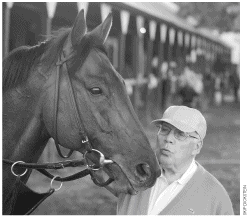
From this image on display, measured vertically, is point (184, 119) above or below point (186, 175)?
above

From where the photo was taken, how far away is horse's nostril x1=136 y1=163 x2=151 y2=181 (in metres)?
Answer: 2.42

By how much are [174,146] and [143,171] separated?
32 cm

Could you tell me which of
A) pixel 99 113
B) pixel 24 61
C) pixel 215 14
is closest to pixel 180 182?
pixel 99 113

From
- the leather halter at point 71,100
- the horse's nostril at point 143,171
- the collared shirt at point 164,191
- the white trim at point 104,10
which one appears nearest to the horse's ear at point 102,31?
the leather halter at point 71,100

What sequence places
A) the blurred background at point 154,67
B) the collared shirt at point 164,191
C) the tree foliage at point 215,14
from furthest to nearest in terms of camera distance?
the tree foliage at point 215,14 → the blurred background at point 154,67 → the collared shirt at point 164,191

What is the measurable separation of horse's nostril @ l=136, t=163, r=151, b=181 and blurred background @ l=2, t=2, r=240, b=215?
161cm

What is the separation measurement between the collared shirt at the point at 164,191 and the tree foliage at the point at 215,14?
1101 cm

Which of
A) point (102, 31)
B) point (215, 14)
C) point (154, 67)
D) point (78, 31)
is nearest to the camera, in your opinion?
point (78, 31)

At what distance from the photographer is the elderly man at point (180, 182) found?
254 cm

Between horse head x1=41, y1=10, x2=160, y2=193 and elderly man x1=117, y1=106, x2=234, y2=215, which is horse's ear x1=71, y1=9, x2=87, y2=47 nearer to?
horse head x1=41, y1=10, x2=160, y2=193

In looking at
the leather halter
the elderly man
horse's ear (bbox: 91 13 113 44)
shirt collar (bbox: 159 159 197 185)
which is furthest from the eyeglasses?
horse's ear (bbox: 91 13 113 44)

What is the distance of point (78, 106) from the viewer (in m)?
2.47

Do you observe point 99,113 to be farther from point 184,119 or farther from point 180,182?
point 180,182

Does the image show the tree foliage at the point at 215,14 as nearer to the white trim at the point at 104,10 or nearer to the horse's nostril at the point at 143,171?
the white trim at the point at 104,10
